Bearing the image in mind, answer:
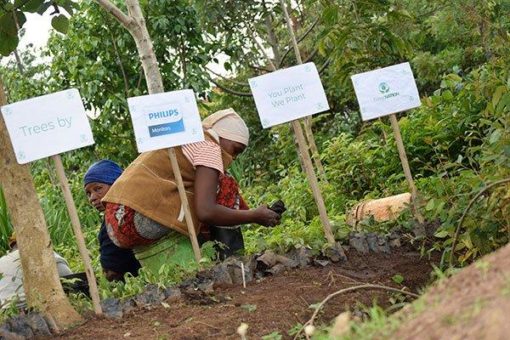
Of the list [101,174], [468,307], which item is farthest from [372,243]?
[468,307]

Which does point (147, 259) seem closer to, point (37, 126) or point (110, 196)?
point (110, 196)

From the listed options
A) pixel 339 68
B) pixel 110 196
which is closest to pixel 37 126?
pixel 110 196

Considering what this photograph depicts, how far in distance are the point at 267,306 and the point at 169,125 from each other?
1205 millimetres

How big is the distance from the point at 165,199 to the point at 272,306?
1154 mm

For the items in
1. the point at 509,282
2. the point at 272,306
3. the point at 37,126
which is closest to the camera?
the point at 509,282

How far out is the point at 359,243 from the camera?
4.46 m

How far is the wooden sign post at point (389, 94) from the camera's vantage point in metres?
4.75

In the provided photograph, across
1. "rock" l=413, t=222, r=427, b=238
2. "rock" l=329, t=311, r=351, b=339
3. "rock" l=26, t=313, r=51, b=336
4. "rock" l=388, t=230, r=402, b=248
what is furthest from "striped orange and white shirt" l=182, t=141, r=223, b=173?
"rock" l=329, t=311, r=351, b=339

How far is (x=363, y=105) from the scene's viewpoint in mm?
4742

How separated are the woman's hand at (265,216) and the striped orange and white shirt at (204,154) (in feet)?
0.96

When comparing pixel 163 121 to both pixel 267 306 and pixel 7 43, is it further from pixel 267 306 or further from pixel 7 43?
pixel 267 306

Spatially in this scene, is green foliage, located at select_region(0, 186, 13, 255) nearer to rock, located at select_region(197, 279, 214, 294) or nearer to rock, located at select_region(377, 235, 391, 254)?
rock, located at select_region(197, 279, 214, 294)

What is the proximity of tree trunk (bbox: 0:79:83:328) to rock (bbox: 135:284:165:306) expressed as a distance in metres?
0.30

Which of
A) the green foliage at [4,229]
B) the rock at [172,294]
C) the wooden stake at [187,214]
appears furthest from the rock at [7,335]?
the green foliage at [4,229]
